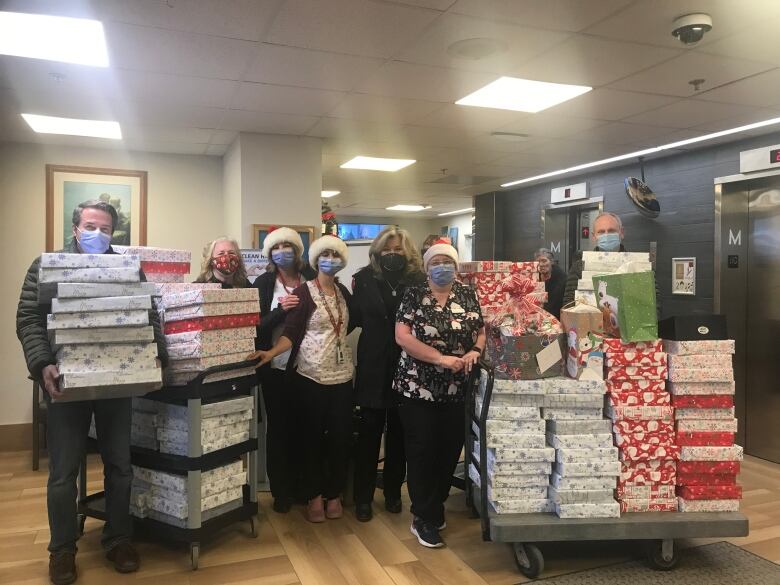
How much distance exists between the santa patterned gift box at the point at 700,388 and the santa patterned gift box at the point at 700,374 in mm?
21

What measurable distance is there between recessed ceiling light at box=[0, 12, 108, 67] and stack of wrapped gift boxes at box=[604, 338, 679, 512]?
9.44 feet

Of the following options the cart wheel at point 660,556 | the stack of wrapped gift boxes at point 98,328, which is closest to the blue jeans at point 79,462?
the stack of wrapped gift boxes at point 98,328

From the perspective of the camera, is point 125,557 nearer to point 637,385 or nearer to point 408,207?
point 637,385

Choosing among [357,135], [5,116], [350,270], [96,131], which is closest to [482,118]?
[357,135]

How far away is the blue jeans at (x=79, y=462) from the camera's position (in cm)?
257

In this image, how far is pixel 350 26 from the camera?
9.09 feet

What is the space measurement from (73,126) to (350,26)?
9.66ft

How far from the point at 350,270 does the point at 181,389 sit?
8.53 ft

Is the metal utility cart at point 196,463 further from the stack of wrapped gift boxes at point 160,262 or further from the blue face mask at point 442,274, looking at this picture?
the blue face mask at point 442,274

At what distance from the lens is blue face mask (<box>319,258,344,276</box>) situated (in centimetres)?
329

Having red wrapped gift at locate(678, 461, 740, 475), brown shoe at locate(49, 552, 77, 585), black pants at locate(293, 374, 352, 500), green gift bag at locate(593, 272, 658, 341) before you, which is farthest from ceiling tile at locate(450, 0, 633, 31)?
brown shoe at locate(49, 552, 77, 585)

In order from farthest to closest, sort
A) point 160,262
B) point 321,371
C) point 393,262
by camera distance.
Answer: point 393,262 < point 321,371 < point 160,262

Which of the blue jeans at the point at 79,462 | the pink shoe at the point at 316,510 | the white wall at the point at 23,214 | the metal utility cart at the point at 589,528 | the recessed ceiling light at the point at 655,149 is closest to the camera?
the blue jeans at the point at 79,462

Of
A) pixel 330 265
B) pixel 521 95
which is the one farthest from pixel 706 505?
pixel 521 95
